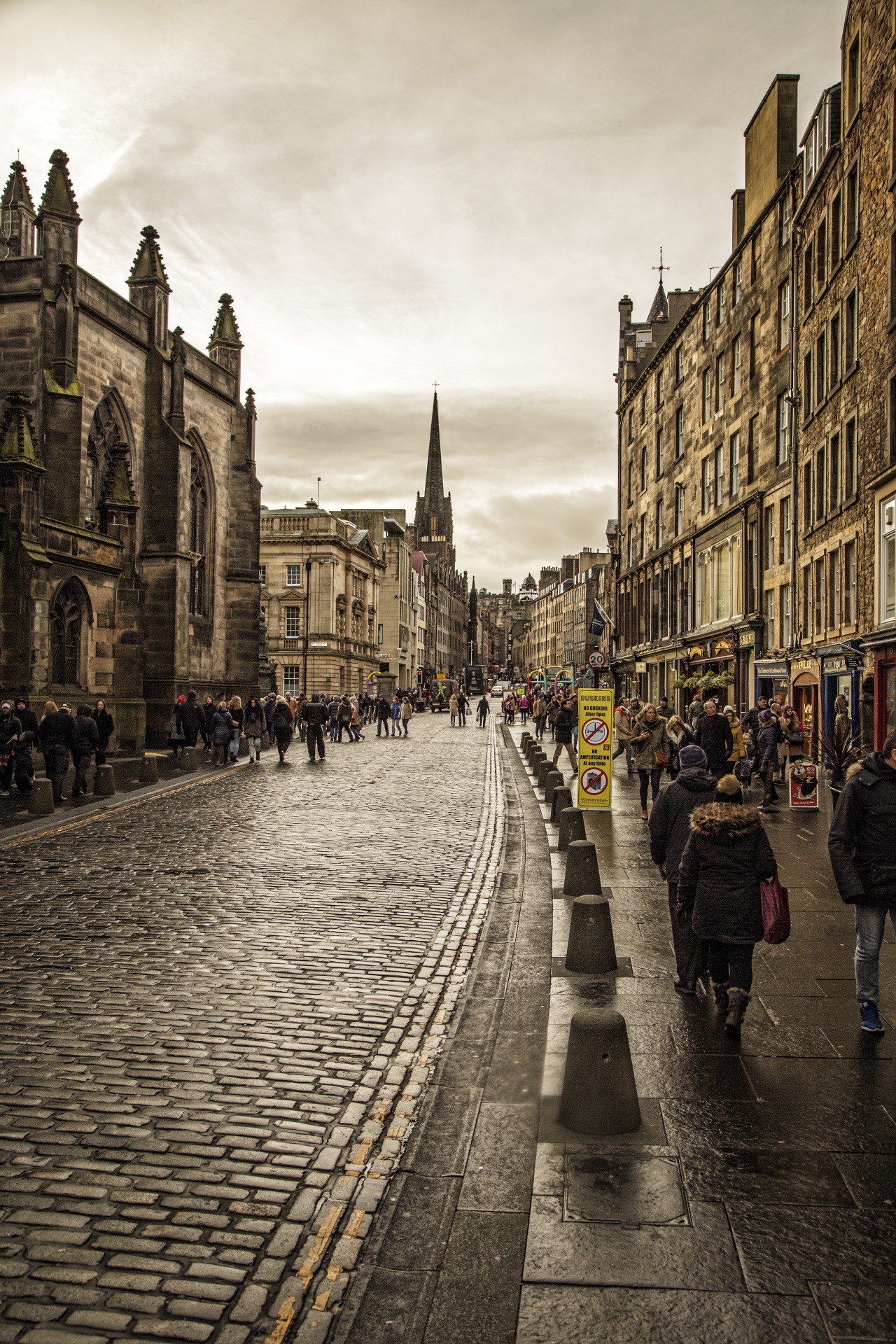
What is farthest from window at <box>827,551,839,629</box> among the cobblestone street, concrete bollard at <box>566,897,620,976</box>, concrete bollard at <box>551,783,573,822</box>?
concrete bollard at <box>566,897,620,976</box>

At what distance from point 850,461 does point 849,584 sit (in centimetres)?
265

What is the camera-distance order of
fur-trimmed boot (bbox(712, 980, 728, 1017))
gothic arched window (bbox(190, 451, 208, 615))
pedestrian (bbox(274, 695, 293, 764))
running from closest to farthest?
1. fur-trimmed boot (bbox(712, 980, 728, 1017))
2. pedestrian (bbox(274, 695, 293, 764))
3. gothic arched window (bbox(190, 451, 208, 615))

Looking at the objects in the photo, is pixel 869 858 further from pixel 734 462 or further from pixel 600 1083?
pixel 734 462

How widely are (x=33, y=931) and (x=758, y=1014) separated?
537 centimetres

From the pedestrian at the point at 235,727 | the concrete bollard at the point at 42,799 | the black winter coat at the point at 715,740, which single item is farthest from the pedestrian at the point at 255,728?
the black winter coat at the point at 715,740

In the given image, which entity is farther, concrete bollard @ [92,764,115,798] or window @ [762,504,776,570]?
window @ [762,504,776,570]

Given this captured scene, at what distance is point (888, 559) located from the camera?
18734 mm

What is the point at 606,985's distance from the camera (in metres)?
6.65

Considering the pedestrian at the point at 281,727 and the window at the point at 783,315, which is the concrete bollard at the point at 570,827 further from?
the window at the point at 783,315

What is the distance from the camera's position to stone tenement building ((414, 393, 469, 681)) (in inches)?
5266

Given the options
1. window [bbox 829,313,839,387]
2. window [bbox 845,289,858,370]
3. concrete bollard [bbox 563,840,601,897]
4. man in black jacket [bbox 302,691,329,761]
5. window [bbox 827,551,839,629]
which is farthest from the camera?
man in black jacket [bbox 302,691,329,761]

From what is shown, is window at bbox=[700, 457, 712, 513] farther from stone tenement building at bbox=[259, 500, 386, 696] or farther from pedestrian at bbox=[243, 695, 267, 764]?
stone tenement building at bbox=[259, 500, 386, 696]

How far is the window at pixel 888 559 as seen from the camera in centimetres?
1842

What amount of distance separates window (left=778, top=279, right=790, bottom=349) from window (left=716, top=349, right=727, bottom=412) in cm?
558
